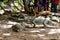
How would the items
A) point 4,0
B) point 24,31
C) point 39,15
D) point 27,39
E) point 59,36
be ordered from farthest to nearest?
point 4,0 < point 39,15 < point 24,31 < point 59,36 < point 27,39

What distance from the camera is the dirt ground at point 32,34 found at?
203 inches

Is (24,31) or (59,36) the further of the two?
(24,31)

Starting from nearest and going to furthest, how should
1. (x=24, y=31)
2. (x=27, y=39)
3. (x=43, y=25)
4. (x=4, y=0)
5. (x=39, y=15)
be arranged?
(x=27, y=39) < (x=24, y=31) < (x=43, y=25) < (x=39, y=15) < (x=4, y=0)

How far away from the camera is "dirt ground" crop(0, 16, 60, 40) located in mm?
5152

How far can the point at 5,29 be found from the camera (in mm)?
6203

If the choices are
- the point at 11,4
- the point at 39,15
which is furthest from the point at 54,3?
the point at 11,4

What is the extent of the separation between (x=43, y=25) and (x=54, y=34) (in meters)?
1.17

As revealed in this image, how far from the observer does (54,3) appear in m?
9.80

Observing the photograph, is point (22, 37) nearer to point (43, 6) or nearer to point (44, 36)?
point (44, 36)

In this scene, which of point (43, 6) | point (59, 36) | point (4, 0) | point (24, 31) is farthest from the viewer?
point (4, 0)

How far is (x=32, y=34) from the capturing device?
18.3 feet

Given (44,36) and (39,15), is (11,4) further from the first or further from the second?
(44,36)

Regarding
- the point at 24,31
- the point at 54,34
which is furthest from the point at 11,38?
the point at 54,34

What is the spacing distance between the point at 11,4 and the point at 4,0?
25.8 inches
